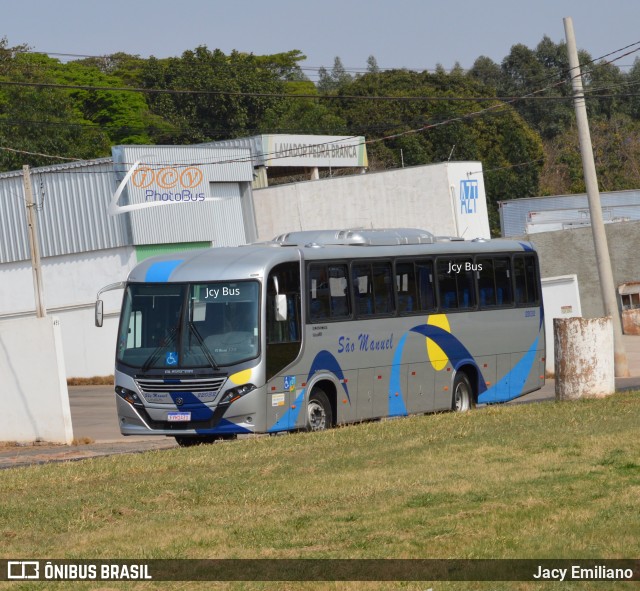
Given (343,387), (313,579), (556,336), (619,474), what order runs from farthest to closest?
(343,387)
(556,336)
(619,474)
(313,579)

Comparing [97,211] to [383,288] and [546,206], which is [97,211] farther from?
[546,206]

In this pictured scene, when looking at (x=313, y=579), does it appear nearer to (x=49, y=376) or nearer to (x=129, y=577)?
(x=129, y=577)

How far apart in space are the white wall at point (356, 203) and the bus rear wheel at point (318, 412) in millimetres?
30482

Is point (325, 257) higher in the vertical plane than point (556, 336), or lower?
higher

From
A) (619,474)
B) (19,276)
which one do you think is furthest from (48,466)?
(19,276)

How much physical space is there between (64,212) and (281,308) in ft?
91.9

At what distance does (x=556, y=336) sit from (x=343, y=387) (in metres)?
3.57

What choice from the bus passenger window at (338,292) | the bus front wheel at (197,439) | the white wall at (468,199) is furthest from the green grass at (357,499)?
the white wall at (468,199)

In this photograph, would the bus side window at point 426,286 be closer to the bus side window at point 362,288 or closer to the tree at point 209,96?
the bus side window at point 362,288

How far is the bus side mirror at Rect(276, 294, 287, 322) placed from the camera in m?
18.2

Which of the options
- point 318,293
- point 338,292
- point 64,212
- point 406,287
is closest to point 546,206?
point 64,212

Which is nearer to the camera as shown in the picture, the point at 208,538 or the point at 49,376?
the point at 208,538

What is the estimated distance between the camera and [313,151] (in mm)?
57844

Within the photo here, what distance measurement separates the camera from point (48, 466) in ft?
49.2
